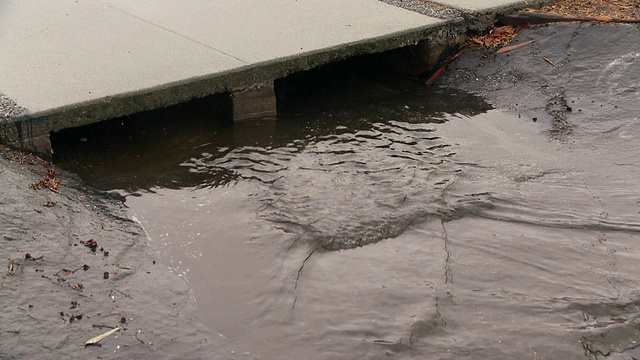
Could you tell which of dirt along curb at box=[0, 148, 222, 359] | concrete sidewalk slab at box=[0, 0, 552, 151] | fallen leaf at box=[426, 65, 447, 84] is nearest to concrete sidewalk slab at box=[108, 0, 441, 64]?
concrete sidewalk slab at box=[0, 0, 552, 151]

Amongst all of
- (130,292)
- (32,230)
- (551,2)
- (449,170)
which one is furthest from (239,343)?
(551,2)

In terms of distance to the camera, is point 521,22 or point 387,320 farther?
point 521,22

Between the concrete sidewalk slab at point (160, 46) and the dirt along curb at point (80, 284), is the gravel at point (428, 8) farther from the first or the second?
the dirt along curb at point (80, 284)

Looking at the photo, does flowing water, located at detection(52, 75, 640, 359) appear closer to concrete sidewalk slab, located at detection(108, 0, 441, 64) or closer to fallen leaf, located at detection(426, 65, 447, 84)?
concrete sidewalk slab, located at detection(108, 0, 441, 64)

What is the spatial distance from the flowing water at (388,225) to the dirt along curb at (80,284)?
4.6 inches

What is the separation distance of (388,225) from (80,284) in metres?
1.57

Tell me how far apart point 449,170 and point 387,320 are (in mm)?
1517

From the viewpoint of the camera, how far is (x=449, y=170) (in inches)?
185

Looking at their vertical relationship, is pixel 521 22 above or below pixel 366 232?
above

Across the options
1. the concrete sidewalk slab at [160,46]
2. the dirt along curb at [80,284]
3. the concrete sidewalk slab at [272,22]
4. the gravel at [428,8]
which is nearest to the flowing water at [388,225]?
the dirt along curb at [80,284]

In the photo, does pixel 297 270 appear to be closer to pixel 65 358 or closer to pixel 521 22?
pixel 65 358

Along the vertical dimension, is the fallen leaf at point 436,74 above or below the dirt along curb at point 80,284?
above

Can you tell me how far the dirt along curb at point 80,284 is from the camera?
3.16 metres

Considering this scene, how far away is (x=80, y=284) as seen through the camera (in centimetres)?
346
